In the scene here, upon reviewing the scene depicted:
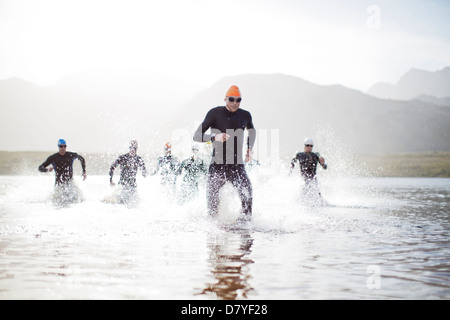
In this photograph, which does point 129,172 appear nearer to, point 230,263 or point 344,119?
point 230,263

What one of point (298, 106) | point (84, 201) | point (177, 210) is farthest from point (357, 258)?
point (298, 106)

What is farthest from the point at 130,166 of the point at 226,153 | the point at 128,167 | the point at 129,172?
the point at 226,153

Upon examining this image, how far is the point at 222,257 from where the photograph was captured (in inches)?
229

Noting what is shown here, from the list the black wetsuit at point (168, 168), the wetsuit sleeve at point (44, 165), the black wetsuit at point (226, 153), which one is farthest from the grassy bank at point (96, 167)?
the black wetsuit at point (226, 153)

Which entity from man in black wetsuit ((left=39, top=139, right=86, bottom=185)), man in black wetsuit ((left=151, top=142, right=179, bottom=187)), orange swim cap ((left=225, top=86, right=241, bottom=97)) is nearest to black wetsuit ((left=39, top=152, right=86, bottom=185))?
man in black wetsuit ((left=39, top=139, right=86, bottom=185))

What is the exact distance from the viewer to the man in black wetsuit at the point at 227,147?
845 centimetres

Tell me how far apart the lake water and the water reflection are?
11 mm

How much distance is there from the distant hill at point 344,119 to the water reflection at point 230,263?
490ft

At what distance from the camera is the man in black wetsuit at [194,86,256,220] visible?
8.45m

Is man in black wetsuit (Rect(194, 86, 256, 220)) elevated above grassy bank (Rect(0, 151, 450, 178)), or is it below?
below

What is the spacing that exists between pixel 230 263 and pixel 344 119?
175442 millimetres

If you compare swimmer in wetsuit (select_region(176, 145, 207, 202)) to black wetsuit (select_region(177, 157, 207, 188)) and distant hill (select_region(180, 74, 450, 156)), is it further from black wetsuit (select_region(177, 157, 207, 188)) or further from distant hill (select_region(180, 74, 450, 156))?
distant hill (select_region(180, 74, 450, 156))
